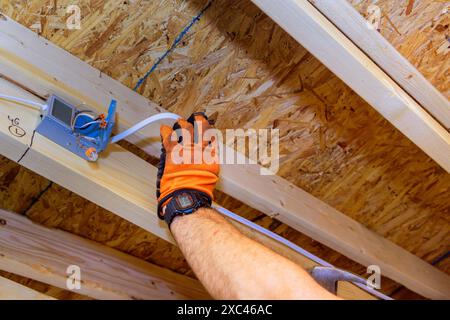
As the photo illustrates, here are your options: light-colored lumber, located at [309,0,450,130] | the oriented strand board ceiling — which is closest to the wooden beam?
light-colored lumber, located at [309,0,450,130]

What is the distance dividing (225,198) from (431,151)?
2.54ft

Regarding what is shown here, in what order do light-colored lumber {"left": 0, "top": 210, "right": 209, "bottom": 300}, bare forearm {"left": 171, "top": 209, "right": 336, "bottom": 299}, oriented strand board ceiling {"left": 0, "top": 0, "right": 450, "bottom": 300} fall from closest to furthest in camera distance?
bare forearm {"left": 171, "top": 209, "right": 336, "bottom": 299}
oriented strand board ceiling {"left": 0, "top": 0, "right": 450, "bottom": 300}
light-colored lumber {"left": 0, "top": 210, "right": 209, "bottom": 300}

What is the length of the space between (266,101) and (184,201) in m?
0.58

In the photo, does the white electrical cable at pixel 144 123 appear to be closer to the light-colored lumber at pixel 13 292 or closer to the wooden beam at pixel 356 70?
the wooden beam at pixel 356 70

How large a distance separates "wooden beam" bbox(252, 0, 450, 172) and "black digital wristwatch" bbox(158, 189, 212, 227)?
1.57 feet

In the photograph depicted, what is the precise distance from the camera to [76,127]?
1.34 metres

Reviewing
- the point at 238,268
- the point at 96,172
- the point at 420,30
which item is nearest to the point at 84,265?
the point at 96,172

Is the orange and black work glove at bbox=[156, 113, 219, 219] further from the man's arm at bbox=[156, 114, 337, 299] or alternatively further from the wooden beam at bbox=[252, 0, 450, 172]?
the wooden beam at bbox=[252, 0, 450, 172]

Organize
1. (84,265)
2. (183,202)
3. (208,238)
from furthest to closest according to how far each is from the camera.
→ (84,265)
(183,202)
(208,238)

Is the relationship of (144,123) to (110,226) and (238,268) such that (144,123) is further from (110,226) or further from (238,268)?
(110,226)

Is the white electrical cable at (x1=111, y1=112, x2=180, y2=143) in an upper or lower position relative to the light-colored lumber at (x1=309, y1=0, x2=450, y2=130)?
lower

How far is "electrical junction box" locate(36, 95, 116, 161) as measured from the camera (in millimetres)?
1281

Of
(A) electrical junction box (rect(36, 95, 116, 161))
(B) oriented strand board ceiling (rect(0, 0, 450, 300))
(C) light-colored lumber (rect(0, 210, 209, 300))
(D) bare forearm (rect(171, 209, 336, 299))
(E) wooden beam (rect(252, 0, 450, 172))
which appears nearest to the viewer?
(D) bare forearm (rect(171, 209, 336, 299))
